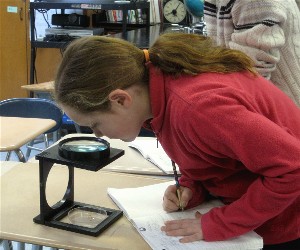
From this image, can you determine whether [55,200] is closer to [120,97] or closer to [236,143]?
[120,97]

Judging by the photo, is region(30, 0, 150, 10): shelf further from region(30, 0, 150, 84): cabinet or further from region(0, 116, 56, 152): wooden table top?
region(0, 116, 56, 152): wooden table top

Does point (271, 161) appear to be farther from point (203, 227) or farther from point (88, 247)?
point (88, 247)

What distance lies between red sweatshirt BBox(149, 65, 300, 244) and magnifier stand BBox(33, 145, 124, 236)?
0.17m

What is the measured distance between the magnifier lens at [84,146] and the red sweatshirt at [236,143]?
15 centimetres

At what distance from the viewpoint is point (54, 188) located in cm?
133

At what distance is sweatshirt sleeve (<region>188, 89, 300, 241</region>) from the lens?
2.97ft

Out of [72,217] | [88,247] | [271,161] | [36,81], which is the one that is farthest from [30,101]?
[36,81]

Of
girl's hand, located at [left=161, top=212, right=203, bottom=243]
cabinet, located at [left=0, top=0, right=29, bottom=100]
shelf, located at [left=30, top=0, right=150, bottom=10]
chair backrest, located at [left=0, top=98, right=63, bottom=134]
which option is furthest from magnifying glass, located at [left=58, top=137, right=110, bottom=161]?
cabinet, located at [left=0, top=0, right=29, bottom=100]

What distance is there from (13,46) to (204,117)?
4.25m

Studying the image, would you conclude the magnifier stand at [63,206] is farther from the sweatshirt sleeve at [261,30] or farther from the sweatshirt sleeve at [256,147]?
the sweatshirt sleeve at [261,30]

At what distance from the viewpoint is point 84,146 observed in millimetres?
1147

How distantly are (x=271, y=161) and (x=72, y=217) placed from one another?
0.54 m

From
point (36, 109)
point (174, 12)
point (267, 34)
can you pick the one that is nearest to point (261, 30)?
point (267, 34)

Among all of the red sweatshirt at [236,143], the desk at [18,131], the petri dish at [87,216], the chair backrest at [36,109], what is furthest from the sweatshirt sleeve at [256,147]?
the chair backrest at [36,109]
